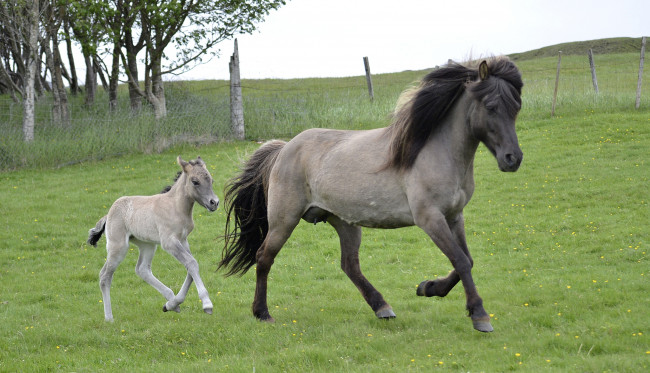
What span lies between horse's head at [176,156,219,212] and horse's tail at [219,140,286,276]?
661 millimetres

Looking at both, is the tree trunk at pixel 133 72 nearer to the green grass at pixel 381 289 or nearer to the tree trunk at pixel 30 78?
the tree trunk at pixel 30 78

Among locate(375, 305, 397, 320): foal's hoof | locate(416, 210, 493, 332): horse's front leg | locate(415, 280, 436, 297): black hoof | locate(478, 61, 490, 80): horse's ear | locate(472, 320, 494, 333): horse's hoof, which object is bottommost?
locate(375, 305, 397, 320): foal's hoof

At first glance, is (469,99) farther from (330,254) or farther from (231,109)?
(231,109)

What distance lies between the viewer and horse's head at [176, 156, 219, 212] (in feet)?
26.1

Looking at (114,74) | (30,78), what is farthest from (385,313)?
(114,74)

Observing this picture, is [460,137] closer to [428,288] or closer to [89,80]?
[428,288]

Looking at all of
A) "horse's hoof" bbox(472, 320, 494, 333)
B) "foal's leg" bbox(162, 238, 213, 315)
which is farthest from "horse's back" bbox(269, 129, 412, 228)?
"horse's hoof" bbox(472, 320, 494, 333)

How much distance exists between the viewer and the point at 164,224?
8141 millimetres

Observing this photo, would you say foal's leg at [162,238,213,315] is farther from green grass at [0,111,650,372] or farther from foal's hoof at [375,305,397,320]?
foal's hoof at [375,305,397,320]

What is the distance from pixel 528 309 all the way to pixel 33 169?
16.5 metres

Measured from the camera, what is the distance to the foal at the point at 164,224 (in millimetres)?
8023

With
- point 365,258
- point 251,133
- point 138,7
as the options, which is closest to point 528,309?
point 365,258

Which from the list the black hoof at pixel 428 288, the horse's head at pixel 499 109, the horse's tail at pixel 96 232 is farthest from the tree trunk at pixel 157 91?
the horse's head at pixel 499 109

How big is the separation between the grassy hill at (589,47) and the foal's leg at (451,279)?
2242 inches
